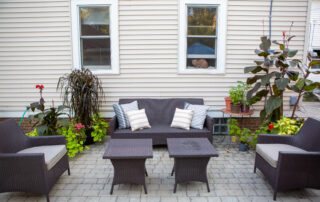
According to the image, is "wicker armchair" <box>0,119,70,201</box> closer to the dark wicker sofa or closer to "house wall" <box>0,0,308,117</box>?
the dark wicker sofa

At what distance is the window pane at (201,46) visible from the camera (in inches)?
194

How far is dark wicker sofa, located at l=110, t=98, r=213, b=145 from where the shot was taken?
415cm

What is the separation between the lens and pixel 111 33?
15.9ft

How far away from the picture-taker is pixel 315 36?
768 cm

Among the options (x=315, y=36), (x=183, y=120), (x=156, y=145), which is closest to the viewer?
(x=183, y=120)

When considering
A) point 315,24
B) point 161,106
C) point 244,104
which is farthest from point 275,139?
point 315,24

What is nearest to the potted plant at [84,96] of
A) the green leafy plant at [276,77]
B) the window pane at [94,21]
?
the window pane at [94,21]

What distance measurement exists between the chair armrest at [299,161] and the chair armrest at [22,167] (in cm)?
275

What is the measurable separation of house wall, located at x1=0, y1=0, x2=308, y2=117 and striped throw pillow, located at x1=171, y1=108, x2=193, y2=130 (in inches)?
28.9

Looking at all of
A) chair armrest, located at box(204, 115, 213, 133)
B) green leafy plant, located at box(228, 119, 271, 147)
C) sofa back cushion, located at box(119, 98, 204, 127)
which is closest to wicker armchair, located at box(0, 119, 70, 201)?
sofa back cushion, located at box(119, 98, 204, 127)

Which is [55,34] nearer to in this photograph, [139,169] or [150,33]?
[150,33]

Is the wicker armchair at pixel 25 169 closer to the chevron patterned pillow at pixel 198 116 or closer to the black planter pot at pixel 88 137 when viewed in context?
the black planter pot at pixel 88 137

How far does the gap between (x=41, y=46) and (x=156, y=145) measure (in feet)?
10.6

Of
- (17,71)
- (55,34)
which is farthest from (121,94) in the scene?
(17,71)
